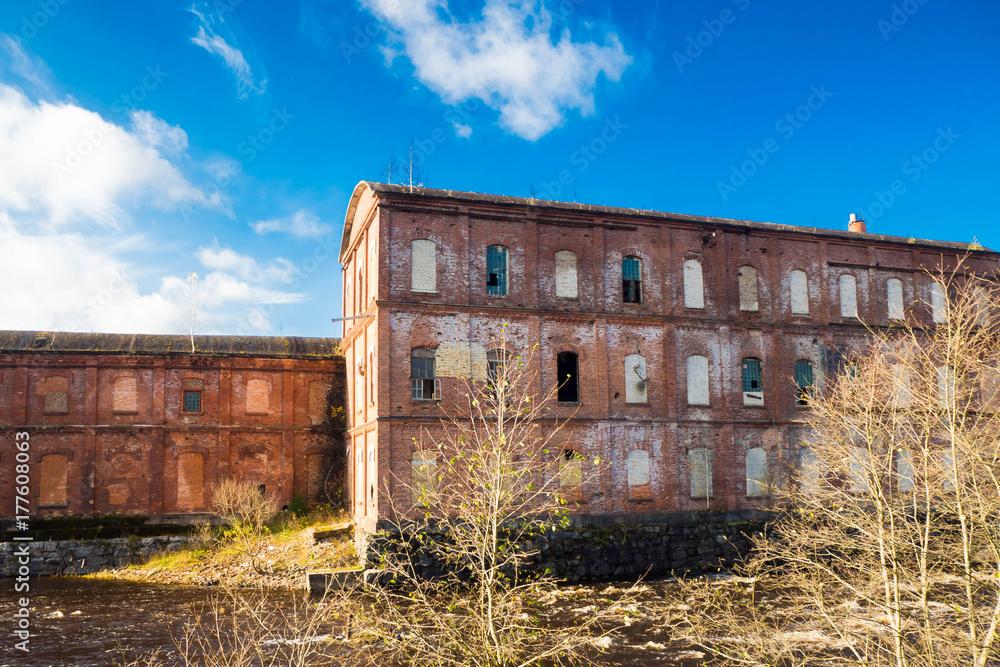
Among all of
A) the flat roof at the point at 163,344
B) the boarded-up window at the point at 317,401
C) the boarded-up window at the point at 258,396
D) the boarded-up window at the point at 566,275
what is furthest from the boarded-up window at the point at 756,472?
the boarded-up window at the point at 258,396

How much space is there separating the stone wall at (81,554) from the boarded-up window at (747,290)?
66.0ft

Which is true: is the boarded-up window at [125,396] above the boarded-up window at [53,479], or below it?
above

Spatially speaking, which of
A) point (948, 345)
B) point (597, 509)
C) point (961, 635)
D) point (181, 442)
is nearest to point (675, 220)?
point (597, 509)

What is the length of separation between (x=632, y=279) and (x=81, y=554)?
64.8 feet

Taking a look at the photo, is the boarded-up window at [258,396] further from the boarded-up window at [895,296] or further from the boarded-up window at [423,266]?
the boarded-up window at [895,296]

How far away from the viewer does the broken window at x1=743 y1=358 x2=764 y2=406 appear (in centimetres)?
2400

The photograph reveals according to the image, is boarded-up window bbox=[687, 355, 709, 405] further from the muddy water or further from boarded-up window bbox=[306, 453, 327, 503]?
boarded-up window bbox=[306, 453, 327, 503]

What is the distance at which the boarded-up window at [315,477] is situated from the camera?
26573 mm

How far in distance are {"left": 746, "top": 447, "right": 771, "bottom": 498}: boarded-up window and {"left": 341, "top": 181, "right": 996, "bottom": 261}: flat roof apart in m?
7.58

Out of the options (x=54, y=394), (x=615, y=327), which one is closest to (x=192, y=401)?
(x=54, y=394)

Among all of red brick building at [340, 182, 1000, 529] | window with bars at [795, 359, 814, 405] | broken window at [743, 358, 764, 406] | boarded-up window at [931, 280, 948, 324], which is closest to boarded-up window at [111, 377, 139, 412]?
red brick building at [340, 182, 1000, 529]

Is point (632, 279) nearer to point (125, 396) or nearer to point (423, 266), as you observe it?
point (423, 266)

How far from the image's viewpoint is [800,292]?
25.2 m
